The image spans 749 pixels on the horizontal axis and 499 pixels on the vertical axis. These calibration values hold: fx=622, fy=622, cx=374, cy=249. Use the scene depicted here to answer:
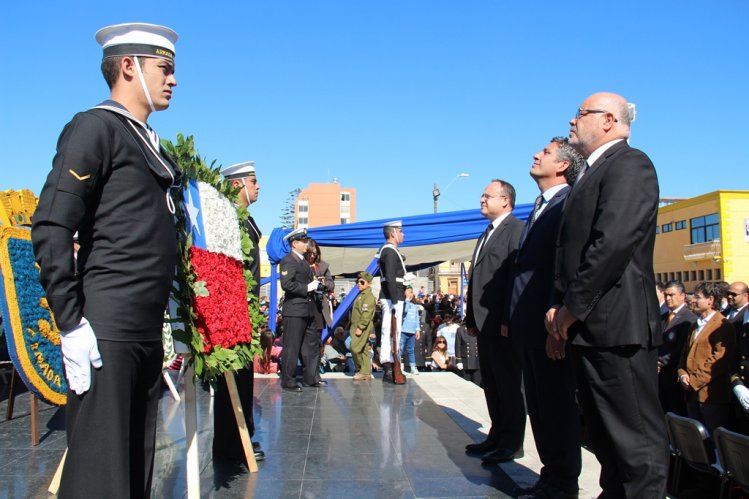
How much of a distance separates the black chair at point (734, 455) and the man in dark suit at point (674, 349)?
118 inches

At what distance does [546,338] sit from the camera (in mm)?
3744

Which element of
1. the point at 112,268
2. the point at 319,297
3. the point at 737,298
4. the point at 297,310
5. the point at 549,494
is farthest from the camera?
the point at 319,297

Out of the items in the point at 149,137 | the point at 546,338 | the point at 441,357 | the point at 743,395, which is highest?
the point at 149,137

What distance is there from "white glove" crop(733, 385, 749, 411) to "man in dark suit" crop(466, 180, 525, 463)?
2.59m

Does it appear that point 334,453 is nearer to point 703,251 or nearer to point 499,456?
point 499,456

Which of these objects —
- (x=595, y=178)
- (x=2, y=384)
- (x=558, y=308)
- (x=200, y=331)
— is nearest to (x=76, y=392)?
(x=200, y=331)

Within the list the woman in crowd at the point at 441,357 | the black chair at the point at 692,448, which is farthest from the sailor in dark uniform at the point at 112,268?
the woman in crowd at the point at 441,357

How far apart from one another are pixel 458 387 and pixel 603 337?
17.2 feet

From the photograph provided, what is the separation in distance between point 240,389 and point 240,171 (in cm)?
164

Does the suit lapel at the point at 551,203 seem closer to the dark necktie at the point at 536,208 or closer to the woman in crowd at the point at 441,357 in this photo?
the dark necktie at the point at 536,208

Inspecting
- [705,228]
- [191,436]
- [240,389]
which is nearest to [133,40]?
[191,436]

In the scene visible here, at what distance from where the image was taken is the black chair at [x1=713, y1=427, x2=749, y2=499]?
4.11 metres

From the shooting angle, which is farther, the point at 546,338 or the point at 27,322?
the point at 27,322

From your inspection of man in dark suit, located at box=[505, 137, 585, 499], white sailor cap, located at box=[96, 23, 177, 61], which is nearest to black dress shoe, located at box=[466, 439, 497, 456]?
man in dark suit, located at box=[505, 137, 585, 499]
